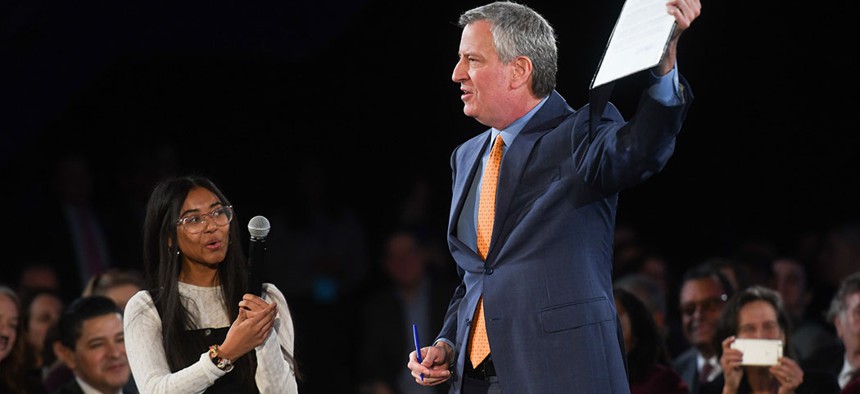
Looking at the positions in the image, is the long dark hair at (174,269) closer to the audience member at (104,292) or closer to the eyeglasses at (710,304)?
the audience member at (104,292)

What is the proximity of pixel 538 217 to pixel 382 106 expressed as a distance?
5875 millimetres

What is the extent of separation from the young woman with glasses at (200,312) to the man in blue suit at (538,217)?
1.46 feet

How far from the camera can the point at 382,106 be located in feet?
28.8

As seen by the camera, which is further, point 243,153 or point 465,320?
point 243,153

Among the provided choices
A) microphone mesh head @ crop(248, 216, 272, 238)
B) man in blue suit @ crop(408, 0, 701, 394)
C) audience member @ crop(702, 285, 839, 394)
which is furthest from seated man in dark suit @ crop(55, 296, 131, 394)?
audience member @ crop(702, 285, 839, 394)

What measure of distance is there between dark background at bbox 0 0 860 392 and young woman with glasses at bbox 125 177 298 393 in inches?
165

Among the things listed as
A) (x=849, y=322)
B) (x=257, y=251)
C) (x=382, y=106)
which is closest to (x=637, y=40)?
(x=257, y=251)

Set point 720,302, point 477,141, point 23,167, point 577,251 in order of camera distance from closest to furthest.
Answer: point 577,251, point 477,141, point 720,302, point 23,167

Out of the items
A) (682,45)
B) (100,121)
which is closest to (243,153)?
(100,121)

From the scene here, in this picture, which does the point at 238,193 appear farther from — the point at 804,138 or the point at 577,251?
the point at 577,251

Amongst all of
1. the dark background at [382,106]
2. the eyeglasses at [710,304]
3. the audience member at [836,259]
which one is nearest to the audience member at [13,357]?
the dark background at [382,106]

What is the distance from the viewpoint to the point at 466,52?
3.18 meters

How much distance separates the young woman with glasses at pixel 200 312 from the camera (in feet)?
10.6

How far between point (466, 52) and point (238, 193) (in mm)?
5154
